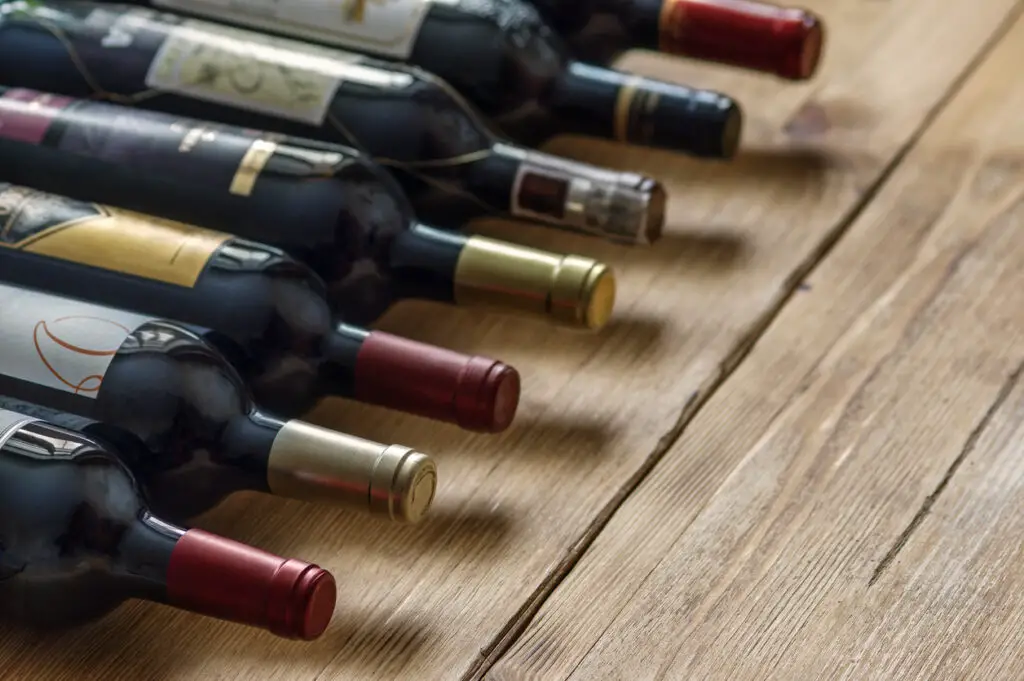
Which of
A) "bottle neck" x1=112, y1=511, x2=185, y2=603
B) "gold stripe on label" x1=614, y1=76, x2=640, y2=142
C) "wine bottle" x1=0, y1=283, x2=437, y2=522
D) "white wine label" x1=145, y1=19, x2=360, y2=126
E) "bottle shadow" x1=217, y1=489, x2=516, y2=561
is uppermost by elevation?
"white wine label" x1=145, y1=19, x2=360, y2=126

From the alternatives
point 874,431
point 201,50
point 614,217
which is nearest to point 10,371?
point 201,50

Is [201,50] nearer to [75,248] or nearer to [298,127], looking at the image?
[298,127]

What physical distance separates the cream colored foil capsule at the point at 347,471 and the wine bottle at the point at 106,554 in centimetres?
6

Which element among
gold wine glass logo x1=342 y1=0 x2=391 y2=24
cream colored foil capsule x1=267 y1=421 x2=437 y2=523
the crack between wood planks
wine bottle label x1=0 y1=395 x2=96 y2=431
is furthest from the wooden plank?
gold wine glass logo x1=342 y1=0 x2=391 y2=24

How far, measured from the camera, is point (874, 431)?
92cm

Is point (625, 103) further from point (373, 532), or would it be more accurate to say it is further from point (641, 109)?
point (373, 532)

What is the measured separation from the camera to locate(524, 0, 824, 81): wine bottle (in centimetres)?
114

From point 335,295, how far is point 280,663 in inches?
10.6

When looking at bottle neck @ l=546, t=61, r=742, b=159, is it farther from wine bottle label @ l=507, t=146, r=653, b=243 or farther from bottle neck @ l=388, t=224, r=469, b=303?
bottle neck @ l=388, t=224, r=469, b=303

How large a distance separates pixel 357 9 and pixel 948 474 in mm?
549

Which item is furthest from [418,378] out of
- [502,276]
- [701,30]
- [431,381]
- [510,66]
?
[701,30]

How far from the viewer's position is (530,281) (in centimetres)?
92

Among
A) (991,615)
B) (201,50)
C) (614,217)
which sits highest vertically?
(201,50)

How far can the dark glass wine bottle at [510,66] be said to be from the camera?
106cm
